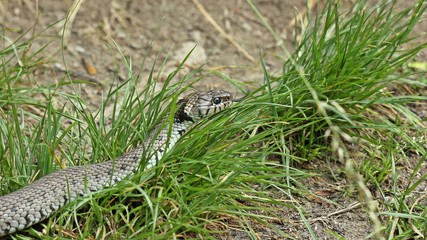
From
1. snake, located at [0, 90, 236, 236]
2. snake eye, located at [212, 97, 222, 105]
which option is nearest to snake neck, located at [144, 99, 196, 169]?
snake, located at [0, 90, 236, 236]

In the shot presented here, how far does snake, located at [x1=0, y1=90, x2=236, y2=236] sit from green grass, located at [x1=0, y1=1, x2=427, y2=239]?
0.09 meters

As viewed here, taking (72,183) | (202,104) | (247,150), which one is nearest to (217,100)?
(202,104)

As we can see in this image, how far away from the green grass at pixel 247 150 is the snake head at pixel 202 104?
16cm

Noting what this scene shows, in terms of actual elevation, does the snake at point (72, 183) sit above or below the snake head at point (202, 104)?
below

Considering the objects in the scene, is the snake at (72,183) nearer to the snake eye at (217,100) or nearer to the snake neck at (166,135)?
the snake neck at (166,135)

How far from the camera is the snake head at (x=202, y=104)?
→ 629cm

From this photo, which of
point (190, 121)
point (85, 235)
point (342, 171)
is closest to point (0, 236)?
point (85, 235)

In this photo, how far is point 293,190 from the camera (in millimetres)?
5914

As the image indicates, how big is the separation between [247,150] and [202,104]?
0.54m

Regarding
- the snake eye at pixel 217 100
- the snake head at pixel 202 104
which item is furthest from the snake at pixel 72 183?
the snake eye at pixel 217 100

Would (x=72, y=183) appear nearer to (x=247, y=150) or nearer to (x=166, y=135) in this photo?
(x=166, y=135)

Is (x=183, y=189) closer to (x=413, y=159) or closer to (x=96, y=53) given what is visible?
(x=413, y=159)

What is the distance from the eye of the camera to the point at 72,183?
5.55 meters

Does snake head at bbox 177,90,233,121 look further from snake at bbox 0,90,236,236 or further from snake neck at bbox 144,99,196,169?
snake at bbox 0,90,236,236
